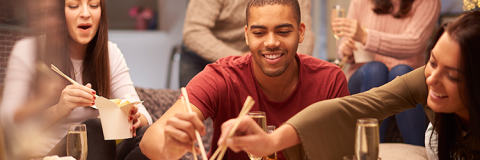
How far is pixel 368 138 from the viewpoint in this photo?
0.96 metres

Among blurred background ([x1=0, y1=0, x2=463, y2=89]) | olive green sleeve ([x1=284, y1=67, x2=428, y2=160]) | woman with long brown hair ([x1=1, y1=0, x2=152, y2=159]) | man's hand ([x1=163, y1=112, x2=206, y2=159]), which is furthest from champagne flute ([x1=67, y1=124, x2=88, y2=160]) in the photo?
blurred background ([x1=0, y1=0, x2=463, y2=89])

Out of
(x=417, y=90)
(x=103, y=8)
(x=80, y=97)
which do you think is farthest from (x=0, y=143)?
(x=103, y=8)

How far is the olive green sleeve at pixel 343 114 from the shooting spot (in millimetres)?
1139

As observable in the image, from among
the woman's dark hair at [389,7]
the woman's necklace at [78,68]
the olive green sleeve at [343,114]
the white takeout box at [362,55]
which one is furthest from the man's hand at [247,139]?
the woman's dark hair at [389,7]

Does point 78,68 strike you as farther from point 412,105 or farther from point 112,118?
point 412,105

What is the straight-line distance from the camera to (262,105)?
1.55 metres

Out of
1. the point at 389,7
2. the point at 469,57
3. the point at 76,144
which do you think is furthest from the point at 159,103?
the point at 469,57

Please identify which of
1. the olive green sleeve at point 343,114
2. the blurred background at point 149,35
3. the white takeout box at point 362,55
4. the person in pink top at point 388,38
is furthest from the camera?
the blurred background at point 149,35

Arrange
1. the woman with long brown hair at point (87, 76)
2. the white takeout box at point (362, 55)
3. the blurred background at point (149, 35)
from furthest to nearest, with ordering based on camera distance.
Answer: the blurred background at point (149, 35) → the white takeout box at point (362, 55) → the woman with long brown hair at point (87, 76)

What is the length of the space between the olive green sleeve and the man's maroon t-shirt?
0.32 metres

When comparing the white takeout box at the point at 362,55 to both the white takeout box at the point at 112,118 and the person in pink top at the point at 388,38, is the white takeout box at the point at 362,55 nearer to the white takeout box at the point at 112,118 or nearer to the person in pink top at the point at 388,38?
the person in pink top at the point at 388,38

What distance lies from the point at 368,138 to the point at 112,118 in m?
0.87

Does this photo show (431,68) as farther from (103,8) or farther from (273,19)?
(103,8)

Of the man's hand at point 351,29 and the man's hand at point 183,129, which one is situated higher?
the man's hand at point 351,29
